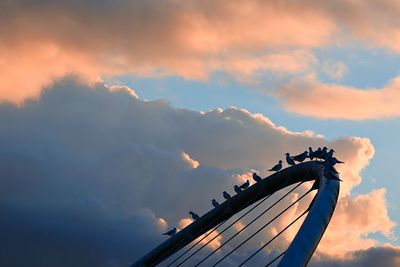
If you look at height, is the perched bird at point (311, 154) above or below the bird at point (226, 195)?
below

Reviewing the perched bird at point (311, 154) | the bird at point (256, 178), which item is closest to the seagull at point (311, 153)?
the perched bird at point (311, 154)

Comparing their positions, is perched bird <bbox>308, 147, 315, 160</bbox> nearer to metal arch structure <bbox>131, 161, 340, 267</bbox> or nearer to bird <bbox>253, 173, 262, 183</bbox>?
metal arch structure <bbox>131, 161, 340, 267</bbox>

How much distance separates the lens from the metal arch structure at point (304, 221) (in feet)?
150

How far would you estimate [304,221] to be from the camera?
159 feet

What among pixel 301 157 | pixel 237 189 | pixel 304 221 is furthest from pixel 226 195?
pixel 304 221

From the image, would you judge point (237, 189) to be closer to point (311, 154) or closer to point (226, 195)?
point (226, 195)

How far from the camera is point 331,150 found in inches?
2195

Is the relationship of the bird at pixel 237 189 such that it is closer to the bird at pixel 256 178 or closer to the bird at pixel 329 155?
the bird at pixel 256 178

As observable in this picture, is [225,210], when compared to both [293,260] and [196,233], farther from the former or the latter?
[293,260]

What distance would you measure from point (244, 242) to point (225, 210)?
9701 mm

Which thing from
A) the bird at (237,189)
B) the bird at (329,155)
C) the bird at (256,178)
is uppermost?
the bird at (237,189)

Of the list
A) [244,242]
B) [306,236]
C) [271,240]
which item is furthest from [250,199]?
[306,236]

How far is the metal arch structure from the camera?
150 ft

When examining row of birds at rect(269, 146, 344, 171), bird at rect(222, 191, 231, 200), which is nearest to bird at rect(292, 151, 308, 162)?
row of birds at rect(269, 146, 344, 171)
